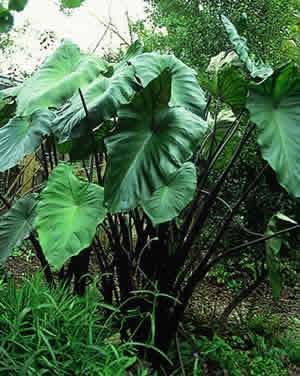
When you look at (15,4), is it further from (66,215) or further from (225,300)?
(225,300)

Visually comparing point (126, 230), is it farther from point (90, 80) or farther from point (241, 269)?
point (241, 269)

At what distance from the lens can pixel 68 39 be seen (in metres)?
2.25

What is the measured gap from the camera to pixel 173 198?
1914 mm

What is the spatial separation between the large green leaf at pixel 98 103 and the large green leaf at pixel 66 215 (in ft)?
0.78

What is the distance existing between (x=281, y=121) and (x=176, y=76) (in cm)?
52

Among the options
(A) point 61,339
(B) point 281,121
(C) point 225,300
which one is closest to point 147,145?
(B) point 281,121

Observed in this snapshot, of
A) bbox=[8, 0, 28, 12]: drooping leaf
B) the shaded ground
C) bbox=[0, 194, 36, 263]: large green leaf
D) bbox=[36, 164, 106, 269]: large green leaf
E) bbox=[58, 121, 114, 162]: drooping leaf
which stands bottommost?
the shaded ground

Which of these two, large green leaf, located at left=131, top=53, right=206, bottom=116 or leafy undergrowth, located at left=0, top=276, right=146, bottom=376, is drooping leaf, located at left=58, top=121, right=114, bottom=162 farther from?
leafy undergrowth, located at left=0, top=276, right=146, bottom=376

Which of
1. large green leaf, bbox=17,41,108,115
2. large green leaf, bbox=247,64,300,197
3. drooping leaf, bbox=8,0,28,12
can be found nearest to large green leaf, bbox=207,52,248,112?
large green leaf, bbox=247,64,300,197

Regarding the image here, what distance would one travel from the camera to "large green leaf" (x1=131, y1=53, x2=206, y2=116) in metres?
1.77

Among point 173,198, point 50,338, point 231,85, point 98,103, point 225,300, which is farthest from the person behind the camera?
point 225,300

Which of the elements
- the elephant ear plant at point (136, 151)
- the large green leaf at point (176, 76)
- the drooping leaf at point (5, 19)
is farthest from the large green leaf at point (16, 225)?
the drooping leaf at point (5, 19)

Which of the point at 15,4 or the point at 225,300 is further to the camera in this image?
the point at 225,300

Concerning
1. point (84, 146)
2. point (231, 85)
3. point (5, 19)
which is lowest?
point (84, 146)
